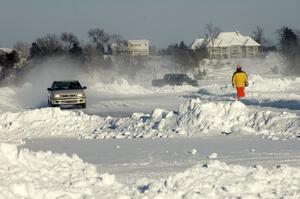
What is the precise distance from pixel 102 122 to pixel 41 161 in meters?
11.9

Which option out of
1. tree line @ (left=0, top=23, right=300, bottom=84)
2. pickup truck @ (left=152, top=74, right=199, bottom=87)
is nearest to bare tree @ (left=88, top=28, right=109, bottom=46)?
tree line @ (left=0, top=23, right=300, bottom=84)

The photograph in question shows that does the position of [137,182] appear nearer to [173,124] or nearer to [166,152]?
[166,152]

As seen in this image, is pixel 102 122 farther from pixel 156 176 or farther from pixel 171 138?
pixel 156 176

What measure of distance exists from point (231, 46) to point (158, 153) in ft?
404

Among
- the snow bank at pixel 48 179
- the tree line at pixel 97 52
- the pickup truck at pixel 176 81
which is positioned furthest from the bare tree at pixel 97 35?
the snow bank at pixel 48 179

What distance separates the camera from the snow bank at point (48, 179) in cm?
805

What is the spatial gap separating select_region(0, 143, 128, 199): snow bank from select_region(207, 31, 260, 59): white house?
11894 centimetres

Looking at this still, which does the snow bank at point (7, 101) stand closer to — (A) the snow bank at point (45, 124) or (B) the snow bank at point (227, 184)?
(A) the snow bank at point (45, 124)

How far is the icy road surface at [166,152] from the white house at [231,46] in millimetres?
111523

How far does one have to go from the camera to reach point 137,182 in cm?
908

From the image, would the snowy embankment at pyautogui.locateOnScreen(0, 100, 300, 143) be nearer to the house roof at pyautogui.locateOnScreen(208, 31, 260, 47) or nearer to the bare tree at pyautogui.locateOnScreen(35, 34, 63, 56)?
the bare tree at pyautogui.locateOnScreen(35, 34, 63, 56)

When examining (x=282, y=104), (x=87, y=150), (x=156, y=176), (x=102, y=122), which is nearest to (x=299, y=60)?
(x=282, y=104)

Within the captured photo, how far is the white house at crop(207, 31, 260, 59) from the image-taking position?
130 m

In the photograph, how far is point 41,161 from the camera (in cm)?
982
